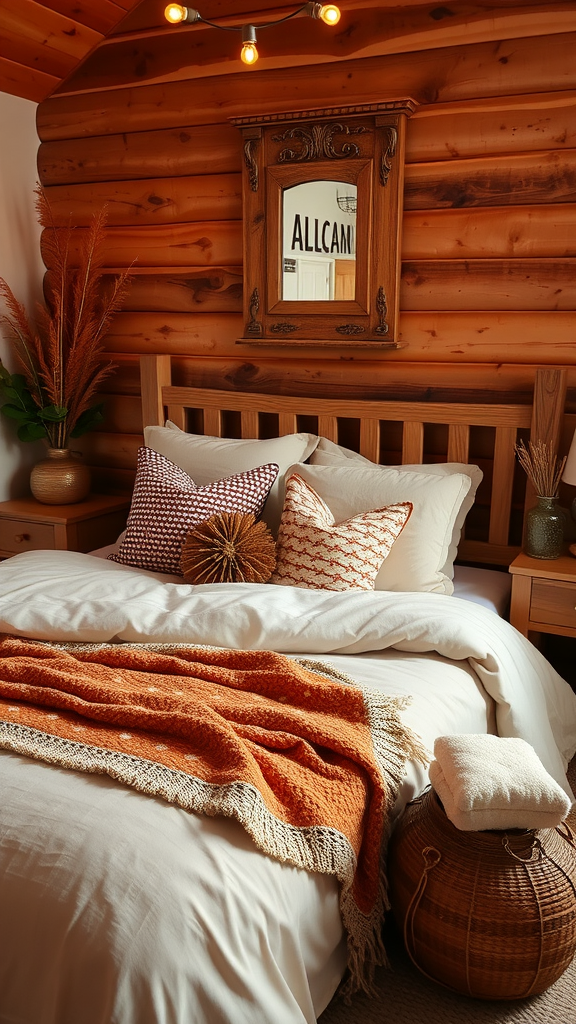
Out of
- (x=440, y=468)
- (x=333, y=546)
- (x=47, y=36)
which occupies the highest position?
(x=47, y=36)

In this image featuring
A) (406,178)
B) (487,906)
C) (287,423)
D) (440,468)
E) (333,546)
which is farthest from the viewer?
(287,423)

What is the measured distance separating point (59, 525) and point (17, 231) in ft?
3.97

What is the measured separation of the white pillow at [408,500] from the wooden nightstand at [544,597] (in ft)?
0.63

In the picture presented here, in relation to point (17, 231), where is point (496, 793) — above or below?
below

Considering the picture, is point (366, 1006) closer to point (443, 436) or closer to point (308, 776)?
point (308, 776)

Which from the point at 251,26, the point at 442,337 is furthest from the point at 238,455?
the point at 251,26

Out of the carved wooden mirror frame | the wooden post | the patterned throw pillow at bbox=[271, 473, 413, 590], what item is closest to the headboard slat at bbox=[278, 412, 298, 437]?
the carved wooden mirror frame

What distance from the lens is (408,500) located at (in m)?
2.44

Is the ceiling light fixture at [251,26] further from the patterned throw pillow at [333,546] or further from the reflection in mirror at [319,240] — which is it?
the patterned throw pillow at [333,546]

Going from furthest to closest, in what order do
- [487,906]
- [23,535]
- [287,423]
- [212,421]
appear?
[23,535] → [212,421] → [287,423] → [487,906]

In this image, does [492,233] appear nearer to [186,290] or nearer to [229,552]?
[186,290]

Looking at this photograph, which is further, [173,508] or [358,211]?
[358,211]

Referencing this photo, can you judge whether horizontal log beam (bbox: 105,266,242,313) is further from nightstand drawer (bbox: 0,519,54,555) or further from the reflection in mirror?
nightstand drawer (bbox: 0,519,54,555)

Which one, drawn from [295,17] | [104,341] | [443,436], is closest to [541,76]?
[295,17]
